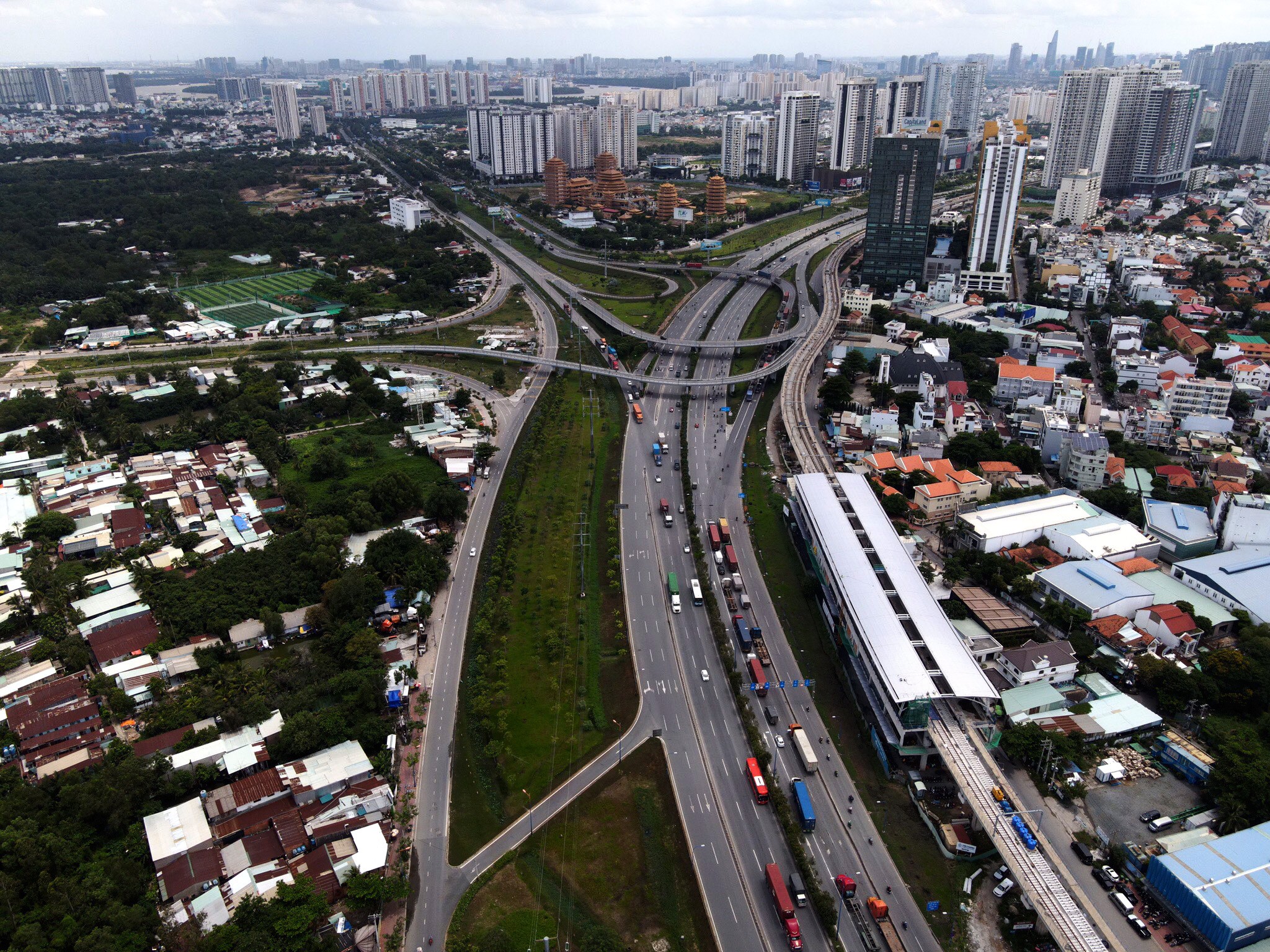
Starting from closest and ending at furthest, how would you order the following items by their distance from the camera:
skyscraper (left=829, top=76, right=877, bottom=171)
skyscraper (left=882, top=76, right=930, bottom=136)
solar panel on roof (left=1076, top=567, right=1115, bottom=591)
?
solar panel on roof (left=1076, top=567, right=1115, bottom=591) → skyscraper (left=829, top=76, right=877, bottom=171) → skyscraper (left=882, top=76, right=930, bottom=136)

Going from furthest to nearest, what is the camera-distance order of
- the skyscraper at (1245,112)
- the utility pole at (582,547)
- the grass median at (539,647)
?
1. the skyscraper at (1245,112)
2. the utility pole at (582,547)
3. the grass median at (539,647)

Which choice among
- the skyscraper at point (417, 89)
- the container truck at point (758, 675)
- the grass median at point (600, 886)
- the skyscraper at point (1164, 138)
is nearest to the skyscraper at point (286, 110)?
the skyscraper at point (417, 89)

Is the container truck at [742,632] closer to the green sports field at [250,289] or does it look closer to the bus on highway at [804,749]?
the bus on highway at [804,749]

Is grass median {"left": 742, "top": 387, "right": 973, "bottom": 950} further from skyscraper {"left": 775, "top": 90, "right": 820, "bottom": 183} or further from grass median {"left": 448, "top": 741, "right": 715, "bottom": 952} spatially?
skyscraper {"left": 775, "top": 90, "right": 820, "bottom": 183}

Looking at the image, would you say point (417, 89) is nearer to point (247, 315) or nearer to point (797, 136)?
point (797, 136)

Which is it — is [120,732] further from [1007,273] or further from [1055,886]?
[1007,273]

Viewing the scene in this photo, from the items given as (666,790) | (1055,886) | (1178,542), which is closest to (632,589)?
(666,790)

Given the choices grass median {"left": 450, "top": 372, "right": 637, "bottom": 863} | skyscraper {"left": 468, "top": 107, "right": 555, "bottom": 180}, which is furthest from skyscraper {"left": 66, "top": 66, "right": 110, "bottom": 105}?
grass median {"left": 450, "top": 372, "right": 637, "bottom": 863}
